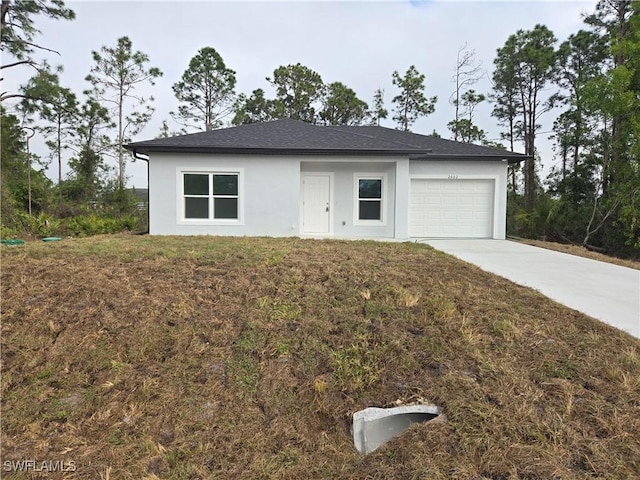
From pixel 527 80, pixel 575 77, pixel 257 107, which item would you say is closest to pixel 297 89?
pixel 257 107

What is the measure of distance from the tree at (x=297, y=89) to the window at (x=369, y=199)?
17.3m

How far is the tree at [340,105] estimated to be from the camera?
90.7 ft

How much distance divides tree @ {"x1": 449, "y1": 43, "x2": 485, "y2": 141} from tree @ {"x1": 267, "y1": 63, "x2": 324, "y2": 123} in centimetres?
992

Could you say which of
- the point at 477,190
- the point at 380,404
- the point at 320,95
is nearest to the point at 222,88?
the point at 320,95

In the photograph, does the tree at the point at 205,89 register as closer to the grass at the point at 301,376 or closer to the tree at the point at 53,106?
the tree at the point at 53,106

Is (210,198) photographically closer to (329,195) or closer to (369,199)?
(329,195)

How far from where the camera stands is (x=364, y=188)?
1198 cm

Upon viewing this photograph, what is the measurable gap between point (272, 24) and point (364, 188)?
26.9 ft

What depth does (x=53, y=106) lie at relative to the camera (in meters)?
21.5

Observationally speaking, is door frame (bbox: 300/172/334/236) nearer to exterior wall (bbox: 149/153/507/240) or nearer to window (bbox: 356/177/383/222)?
exterior wall (bbox: 149/153/507/240)

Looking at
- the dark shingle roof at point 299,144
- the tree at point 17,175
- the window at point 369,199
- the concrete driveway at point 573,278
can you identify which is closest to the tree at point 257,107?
the tree at point 17,175

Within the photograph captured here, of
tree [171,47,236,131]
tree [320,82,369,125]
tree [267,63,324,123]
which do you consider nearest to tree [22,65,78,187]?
tree [171,47,236,131]

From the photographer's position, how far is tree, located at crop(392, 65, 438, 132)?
1053 inches

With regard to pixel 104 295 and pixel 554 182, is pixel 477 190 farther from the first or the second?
pixel 104 295
